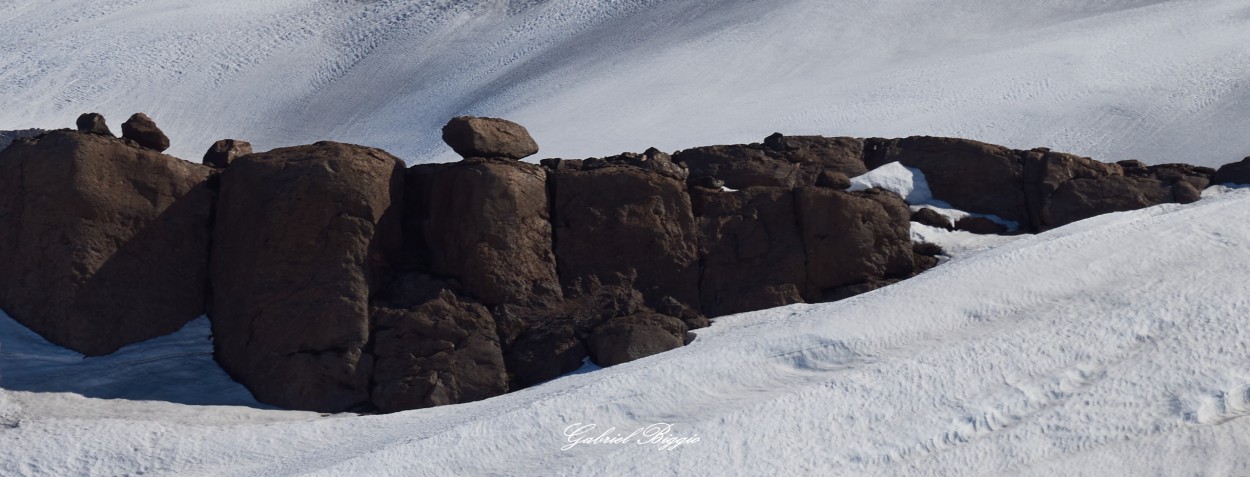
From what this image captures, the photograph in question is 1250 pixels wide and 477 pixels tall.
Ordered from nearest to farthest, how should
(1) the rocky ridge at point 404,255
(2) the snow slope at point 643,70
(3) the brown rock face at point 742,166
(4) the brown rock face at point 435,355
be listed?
(4) the brown rock face at point 435,355
(1) the rocky ridge at point 404,255
(3) the brown rock face at point 742,166
(2) the snow slope at point 643,70

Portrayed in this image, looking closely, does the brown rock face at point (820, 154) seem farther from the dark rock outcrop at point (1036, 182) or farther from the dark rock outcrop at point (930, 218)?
the dark rock outcrop at point (930, 218)

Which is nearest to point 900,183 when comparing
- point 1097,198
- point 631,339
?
point 1097,198

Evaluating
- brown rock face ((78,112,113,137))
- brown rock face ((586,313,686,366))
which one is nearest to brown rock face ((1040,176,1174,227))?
brown rock face ((586,313,686,366))

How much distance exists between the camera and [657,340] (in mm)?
16688

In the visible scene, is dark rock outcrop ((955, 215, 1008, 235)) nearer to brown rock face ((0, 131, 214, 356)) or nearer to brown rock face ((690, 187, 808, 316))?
brown rock face ((690, 187, 808, 316))

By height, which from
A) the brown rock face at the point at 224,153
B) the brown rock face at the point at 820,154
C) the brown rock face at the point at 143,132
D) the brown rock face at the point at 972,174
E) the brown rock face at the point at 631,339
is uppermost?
the brown rock face at the point at 143,132

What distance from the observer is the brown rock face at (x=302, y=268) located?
1614 centimetres

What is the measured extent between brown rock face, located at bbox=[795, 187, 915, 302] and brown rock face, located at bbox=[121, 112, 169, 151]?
28.6ft

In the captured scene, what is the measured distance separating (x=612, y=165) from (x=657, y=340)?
297 centimetres

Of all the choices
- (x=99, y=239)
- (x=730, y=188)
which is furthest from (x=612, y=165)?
(x=99, y=239)

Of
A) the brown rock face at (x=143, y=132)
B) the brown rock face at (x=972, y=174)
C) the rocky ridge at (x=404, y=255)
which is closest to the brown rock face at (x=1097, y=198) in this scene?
the brown rock face at (x=972, y=174)

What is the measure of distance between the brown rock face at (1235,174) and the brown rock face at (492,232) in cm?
1066

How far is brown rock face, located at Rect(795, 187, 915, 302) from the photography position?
1816cm

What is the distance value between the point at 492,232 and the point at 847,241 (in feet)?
16.0
